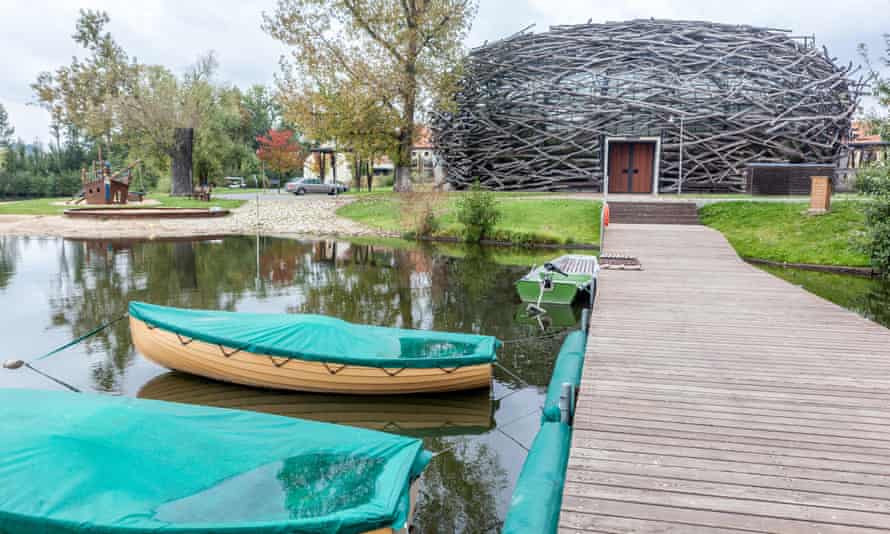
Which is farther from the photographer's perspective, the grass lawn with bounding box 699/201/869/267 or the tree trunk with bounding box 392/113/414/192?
the tree trunk with bounding box 392/113/414/192

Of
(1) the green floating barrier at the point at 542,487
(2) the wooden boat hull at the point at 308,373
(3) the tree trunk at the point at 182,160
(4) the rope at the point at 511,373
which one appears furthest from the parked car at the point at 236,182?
(1) the green floating barrier at the point at 542,487

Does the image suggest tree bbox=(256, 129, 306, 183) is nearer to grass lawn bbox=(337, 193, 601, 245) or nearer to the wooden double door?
grass lawn bbox=(337, 193, 601, 245)

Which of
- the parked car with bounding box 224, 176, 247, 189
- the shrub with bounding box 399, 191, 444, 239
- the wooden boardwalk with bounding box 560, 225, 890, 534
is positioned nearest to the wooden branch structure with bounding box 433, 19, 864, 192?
the shrub with bounding box 399, 191, 444, 239

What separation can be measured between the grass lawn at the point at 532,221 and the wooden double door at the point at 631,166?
5.39m

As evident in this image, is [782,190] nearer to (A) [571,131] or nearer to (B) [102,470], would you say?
(A) [571,131]

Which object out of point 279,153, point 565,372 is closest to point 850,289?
point 565,372

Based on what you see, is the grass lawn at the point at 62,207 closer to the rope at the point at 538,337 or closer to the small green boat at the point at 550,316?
the small green boat at the point at 550,316

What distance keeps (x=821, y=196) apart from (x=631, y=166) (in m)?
11.1

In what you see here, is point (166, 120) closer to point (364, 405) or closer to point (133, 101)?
point (133, 101)

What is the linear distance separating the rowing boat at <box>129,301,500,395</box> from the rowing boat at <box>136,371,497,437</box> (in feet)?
0.48

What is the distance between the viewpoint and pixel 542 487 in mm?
4504

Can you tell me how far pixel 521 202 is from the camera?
2753 cm

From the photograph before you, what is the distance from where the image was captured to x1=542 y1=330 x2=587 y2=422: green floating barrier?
6.08 metres

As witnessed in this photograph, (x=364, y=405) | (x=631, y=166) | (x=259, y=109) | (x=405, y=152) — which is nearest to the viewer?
(x=364, y=405)
